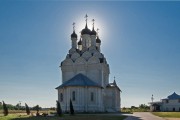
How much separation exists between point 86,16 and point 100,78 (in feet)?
42.0

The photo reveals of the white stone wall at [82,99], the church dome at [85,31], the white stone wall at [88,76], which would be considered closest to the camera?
the white stone wall at [82,99]

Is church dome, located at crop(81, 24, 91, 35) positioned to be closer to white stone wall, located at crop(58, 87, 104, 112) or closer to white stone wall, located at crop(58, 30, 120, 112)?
white stone wall, located at crop(58, 30, 120, 112)

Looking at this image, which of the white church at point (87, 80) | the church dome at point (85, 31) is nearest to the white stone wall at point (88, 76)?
the white church at point (87, 80)

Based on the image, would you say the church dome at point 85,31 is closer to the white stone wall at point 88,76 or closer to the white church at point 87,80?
the white church at point 87,80

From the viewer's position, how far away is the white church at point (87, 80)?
5034cm

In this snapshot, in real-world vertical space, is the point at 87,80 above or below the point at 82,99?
above

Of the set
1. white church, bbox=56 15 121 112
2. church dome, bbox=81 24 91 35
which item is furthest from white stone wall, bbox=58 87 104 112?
church dome, bbox=81 24 91 35

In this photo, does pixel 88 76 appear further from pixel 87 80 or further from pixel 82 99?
pixel 82 99

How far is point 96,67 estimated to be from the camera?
5469cm

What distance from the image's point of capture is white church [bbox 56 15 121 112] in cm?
5034

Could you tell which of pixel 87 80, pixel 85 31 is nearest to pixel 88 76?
pixel 87 80

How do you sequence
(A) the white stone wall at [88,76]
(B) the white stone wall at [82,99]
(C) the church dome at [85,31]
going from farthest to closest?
(C) the church dome at [85,31], (A) the white stone wall at [88,76], (B) the white stone wall at [82,99]

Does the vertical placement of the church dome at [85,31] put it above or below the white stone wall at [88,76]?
above

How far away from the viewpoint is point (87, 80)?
52281 mm
